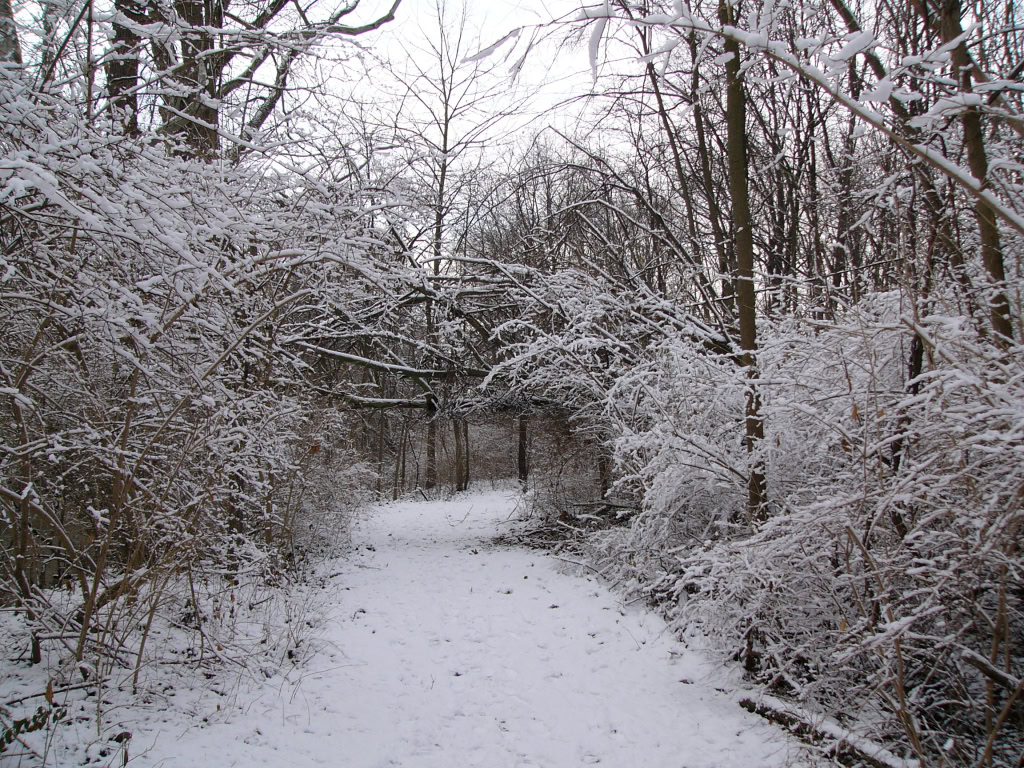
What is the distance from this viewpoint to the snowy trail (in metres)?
3.56

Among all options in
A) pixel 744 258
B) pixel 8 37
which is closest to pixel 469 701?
pixel 744 258

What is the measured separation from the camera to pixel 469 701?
4414mm

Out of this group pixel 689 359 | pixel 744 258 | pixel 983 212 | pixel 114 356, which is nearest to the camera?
pixel 983 212

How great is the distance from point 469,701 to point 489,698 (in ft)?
0.53

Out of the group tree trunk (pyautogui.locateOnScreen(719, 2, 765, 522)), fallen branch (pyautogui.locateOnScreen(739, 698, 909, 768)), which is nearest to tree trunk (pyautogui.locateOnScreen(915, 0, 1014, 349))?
tree trunk (pyautogui.locateOnScreen(719, 2, 765, 522))

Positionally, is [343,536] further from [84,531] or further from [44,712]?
[44,712]

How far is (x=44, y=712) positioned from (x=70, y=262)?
246cm

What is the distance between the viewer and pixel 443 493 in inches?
789

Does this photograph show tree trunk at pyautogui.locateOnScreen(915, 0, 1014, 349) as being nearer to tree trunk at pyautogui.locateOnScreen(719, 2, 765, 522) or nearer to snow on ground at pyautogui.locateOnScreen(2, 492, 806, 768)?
tree trunk at pyautogui.locateOnScreen(719, 2, 765, 522)

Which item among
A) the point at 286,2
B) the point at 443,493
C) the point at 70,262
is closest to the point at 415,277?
the point at 70,262

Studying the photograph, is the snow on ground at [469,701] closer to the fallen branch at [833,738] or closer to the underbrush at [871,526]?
the fallen branch at [833,738]

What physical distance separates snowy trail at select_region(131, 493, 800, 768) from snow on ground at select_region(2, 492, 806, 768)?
1cm

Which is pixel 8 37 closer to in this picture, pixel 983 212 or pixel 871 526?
pixel 871 526

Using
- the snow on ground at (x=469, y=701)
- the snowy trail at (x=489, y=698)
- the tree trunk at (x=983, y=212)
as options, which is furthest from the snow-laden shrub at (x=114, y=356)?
the tree trunk at (x=983, y=212)
